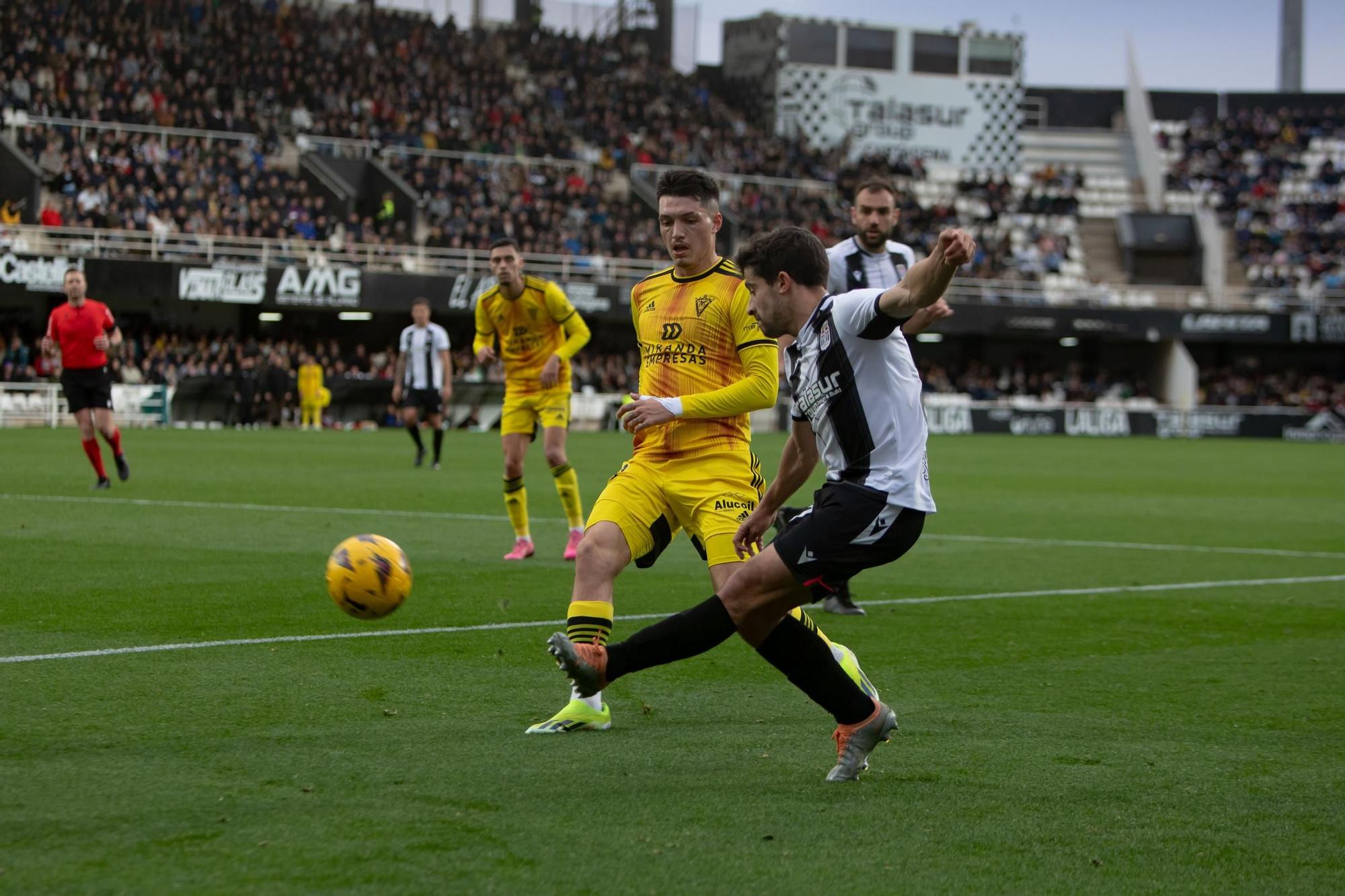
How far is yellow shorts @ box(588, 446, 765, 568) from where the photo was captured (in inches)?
222

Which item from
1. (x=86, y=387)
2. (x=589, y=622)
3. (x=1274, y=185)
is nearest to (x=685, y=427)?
(x=589, y=622)

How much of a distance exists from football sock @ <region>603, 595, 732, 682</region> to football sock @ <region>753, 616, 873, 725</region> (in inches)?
2.8

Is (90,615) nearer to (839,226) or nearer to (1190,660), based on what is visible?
(1190,660)

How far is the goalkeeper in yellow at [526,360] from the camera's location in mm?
10867

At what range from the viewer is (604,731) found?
17.5 feet

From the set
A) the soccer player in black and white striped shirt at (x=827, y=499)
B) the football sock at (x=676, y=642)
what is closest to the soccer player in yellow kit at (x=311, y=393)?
the football sock at (x=676, y=642)

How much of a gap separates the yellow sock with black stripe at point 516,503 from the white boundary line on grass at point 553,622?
2.74 m

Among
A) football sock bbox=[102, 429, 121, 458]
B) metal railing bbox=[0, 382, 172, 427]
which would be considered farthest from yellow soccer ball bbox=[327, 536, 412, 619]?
metal railing bbox=[0, 382, 172, 427]

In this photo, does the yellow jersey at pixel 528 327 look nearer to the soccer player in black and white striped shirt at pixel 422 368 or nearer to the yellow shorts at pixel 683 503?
the yellow shorts at pixel 683 503

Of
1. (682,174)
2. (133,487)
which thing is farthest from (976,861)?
(133,487)

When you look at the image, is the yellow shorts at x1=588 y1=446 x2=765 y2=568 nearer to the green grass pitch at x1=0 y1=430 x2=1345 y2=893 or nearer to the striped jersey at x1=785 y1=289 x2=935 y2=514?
the green grass pitch at x1=0 y1=430 x2=1345 y2=893

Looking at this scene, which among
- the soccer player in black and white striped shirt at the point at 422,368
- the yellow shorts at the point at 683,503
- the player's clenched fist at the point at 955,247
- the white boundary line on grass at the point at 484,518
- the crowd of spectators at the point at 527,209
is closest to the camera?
the player's clenched fist at the point at 955,247

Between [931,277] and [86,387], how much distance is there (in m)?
13.5

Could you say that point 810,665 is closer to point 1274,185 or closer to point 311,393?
point 311,393
